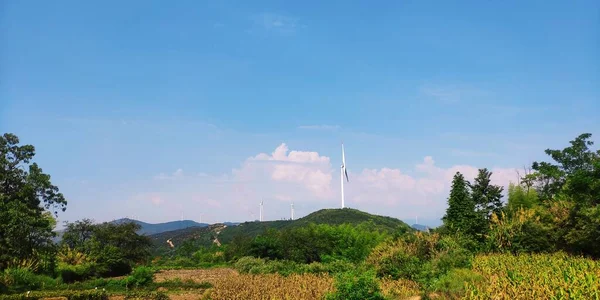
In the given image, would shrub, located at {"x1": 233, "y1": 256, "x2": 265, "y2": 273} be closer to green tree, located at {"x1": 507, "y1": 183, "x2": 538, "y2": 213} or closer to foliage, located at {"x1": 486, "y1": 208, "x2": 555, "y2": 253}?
foliage, located at {"x1": 486, "y1": 208, "x2": 555, "y2": 253}

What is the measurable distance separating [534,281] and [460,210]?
18569 mm

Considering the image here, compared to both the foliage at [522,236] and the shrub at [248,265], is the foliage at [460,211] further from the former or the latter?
the shrub at [248,265]

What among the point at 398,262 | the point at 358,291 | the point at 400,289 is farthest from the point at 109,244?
the point at 358,291

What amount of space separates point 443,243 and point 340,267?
23.4 feet

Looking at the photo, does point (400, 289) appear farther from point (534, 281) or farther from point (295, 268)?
point (295, 268)

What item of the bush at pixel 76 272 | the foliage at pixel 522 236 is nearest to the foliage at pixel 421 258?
the foliage at pixel 522 236

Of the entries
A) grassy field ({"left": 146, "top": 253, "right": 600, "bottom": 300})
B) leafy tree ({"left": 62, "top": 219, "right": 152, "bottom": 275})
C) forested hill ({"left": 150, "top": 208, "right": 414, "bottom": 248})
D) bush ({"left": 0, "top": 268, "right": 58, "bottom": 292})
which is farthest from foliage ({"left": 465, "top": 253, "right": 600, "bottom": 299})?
forested hill ({"left": 150, "top": 208, "right": 414, "bottom": 248})

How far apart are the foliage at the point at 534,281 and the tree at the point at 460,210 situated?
377 inches

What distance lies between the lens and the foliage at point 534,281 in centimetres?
1292

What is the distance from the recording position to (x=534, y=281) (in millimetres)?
14633

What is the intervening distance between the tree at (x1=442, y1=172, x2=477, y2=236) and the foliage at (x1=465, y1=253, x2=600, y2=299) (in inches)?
377

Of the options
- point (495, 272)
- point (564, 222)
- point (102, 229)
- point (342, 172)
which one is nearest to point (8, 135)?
point (102, 229)

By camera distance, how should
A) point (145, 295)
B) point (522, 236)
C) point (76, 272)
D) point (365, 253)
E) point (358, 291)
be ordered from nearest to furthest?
point (358, 291) → point (145, 295) → point (522, 236) → point (76, 272) → point (365, 253)

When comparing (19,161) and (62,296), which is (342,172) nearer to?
(19,161)
